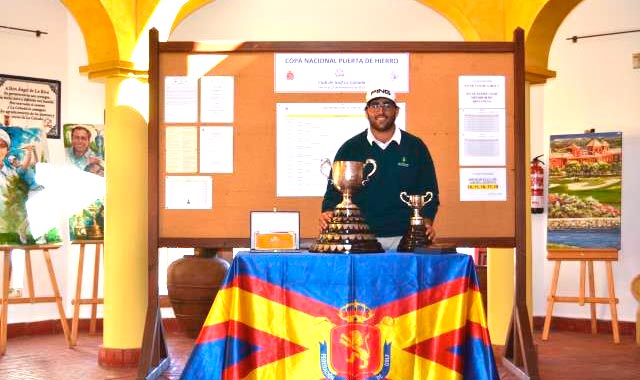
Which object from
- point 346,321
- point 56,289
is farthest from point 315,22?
point 346,321

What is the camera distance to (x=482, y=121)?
559 cm

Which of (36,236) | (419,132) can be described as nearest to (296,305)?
(419,132)

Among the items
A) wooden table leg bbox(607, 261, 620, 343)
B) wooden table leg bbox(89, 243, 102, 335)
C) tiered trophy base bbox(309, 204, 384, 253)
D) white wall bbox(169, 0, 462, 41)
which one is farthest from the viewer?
white wall bbox(169, 0, 462, 41)

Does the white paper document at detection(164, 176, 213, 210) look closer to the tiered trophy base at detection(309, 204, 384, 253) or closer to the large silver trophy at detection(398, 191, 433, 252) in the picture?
the tiered trophy base at detection(309, 204, 384, 253)

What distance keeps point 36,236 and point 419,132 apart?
3972 millimetres

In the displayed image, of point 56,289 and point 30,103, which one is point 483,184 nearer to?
point 56,289

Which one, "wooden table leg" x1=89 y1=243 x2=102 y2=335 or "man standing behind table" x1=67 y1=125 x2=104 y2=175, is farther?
"man standing behind table" x1=67 y1=125 x2=104 y2=175

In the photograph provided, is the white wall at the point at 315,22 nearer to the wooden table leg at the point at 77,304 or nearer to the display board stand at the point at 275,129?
the wooden table leg at the point at 77,304

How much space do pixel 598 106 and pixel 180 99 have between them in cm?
546

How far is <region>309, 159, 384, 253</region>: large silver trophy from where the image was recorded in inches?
167

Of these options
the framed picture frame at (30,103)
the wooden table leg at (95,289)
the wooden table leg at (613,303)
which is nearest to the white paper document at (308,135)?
the wooden table leg at (95,289)

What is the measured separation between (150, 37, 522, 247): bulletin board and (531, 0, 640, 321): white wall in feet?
13.4

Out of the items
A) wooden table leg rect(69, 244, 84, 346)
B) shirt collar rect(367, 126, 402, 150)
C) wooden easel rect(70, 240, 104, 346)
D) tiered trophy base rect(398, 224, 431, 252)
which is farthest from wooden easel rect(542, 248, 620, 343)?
wooden table leg rect(69, 244, 84, 346)

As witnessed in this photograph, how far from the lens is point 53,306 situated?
29.3ft
